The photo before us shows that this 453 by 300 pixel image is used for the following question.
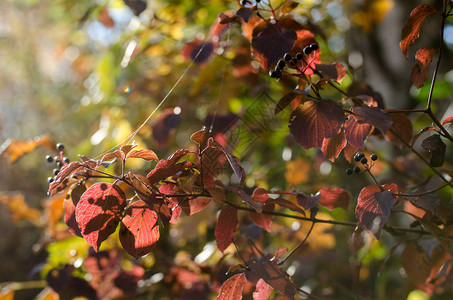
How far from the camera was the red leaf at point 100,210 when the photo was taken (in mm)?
543

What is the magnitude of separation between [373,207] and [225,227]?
0.25 metres

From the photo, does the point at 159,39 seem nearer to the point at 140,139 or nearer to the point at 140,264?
the point at 140,139

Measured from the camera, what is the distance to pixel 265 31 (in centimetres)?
64

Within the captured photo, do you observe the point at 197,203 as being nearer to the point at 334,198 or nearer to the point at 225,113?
the point at 334,198

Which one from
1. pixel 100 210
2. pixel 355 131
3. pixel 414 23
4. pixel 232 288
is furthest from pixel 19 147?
pixel 414 23

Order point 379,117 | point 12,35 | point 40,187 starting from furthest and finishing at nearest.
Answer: point 12,35 → point 40,187 → point 379,117

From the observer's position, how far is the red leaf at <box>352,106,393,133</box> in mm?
507

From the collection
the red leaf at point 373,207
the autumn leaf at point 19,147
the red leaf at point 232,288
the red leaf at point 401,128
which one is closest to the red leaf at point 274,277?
the red leaf at point 232,288

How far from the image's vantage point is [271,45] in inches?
24.2

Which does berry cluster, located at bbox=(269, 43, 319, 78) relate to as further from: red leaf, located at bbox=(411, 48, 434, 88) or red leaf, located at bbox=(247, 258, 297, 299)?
red leaf, located at bbox=(247, 258, 297, 299)

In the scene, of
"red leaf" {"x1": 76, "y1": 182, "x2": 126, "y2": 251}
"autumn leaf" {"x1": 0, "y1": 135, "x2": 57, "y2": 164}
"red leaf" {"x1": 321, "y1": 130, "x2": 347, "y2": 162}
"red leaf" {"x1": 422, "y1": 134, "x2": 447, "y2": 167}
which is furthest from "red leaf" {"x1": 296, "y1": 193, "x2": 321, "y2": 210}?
"autumn leaf" {"x1": 0, "y1": 135, "x2": 57, "y2": 164}

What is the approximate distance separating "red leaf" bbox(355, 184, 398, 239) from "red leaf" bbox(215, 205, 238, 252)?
0.72ft

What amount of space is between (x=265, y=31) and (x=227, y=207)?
0.30 m

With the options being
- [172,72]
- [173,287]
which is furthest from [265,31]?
[172,72]
